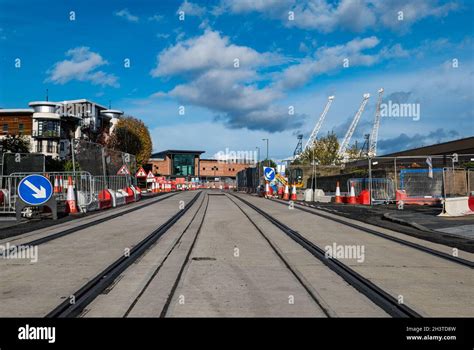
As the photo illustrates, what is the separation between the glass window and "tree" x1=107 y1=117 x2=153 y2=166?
73.6 m

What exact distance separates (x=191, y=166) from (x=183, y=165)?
9.09 ft

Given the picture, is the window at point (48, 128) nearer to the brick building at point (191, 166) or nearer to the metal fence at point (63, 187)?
the metal fence at point (63, 187)

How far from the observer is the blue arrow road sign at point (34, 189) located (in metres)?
14.4

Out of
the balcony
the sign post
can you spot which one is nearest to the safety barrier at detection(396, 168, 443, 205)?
the sign post

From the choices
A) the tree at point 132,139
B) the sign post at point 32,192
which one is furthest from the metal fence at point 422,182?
the tree at point 132,139

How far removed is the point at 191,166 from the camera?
154500 millimetres

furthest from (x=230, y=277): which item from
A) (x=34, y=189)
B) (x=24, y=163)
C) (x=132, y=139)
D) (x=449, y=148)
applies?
(x=132, y=139)

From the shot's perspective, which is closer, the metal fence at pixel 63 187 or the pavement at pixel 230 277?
the pavement at pixel 230 277

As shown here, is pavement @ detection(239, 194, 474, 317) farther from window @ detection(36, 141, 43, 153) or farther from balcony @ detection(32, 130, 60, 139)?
window @ detection(36, 141, 43, 153)

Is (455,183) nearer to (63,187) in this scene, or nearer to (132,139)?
(63,187)

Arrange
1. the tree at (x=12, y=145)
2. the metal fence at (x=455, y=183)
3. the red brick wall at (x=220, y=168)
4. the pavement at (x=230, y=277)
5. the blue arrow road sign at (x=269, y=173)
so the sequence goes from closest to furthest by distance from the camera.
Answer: the pavement at (x=230, y=277)
the metal fence at (x=455, y=183)
the blue arrow road sign at (x=269, y=173)
the tree at (x=12, y=145)
the red brick wall at (x=220, y=168)
